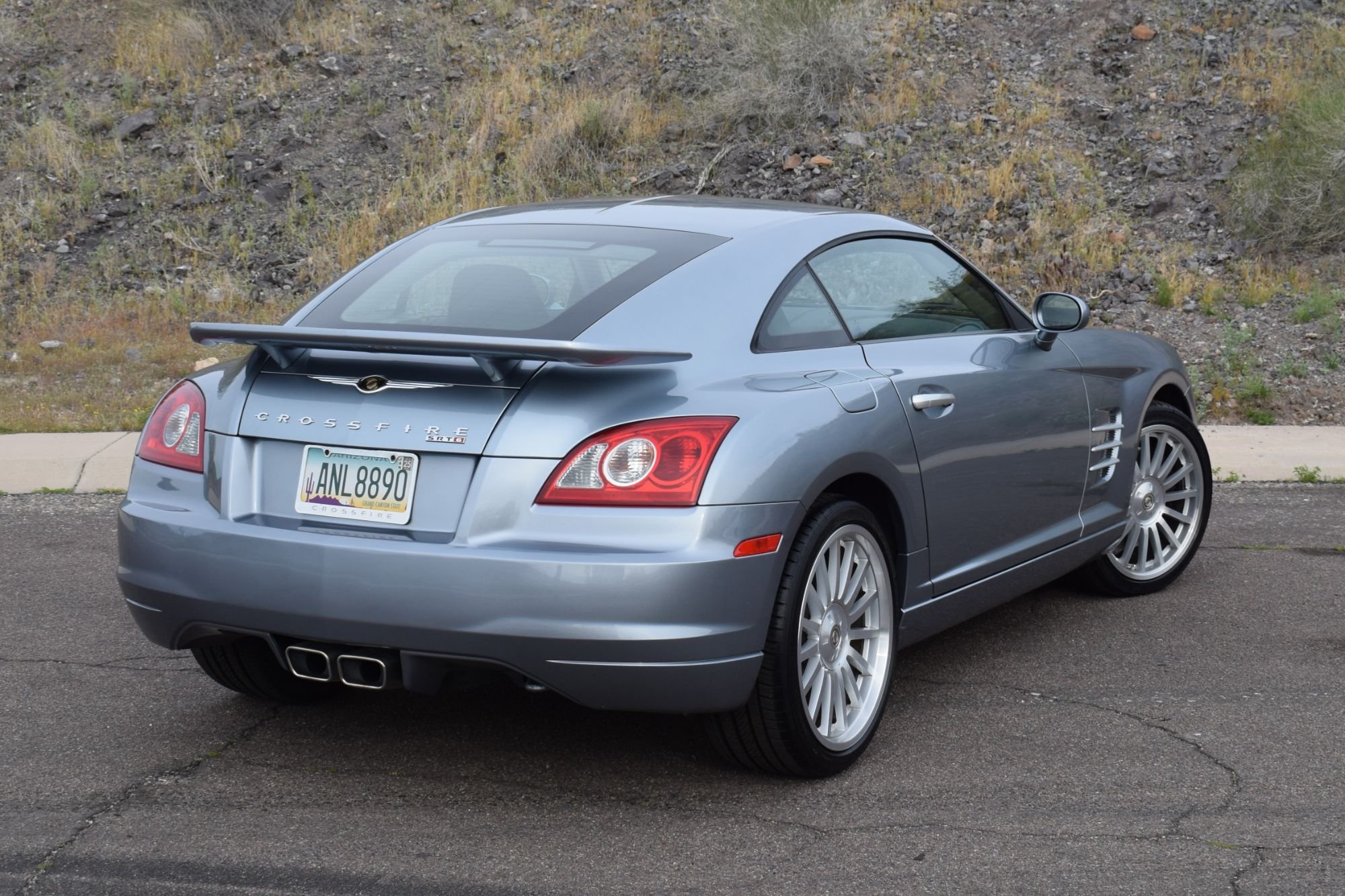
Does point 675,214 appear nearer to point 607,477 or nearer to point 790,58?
point 607,477

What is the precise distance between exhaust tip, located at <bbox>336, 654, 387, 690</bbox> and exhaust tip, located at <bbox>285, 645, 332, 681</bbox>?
1.5 inches

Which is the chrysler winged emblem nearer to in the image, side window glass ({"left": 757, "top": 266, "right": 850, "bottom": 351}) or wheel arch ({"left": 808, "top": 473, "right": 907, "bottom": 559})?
side window glass ({"left": 757, "top": 266, "right": 850, "bottom": 351})

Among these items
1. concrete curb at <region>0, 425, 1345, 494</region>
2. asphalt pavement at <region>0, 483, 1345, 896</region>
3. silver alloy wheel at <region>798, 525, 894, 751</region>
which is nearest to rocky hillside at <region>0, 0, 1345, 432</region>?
concrete curb at <region>0, 425, 1345, 494</region>

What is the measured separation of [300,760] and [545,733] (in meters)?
0.73

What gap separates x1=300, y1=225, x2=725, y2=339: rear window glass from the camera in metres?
4.07

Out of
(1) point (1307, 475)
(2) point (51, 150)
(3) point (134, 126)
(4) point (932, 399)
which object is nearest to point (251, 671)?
(4) point (932, 399)

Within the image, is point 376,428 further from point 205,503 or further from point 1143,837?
point 1143,837

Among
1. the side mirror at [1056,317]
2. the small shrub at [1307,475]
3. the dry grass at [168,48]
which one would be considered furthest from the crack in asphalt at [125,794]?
the dry grass at [168,48]

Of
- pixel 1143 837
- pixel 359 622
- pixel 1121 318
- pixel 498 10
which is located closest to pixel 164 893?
pixel 359 622

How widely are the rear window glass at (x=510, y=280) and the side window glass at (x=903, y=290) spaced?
1.51 ft

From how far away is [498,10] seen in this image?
20.5 metres

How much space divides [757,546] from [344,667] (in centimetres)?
110

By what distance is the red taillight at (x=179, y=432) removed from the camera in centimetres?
399

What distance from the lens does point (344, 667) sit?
3.71 metres
